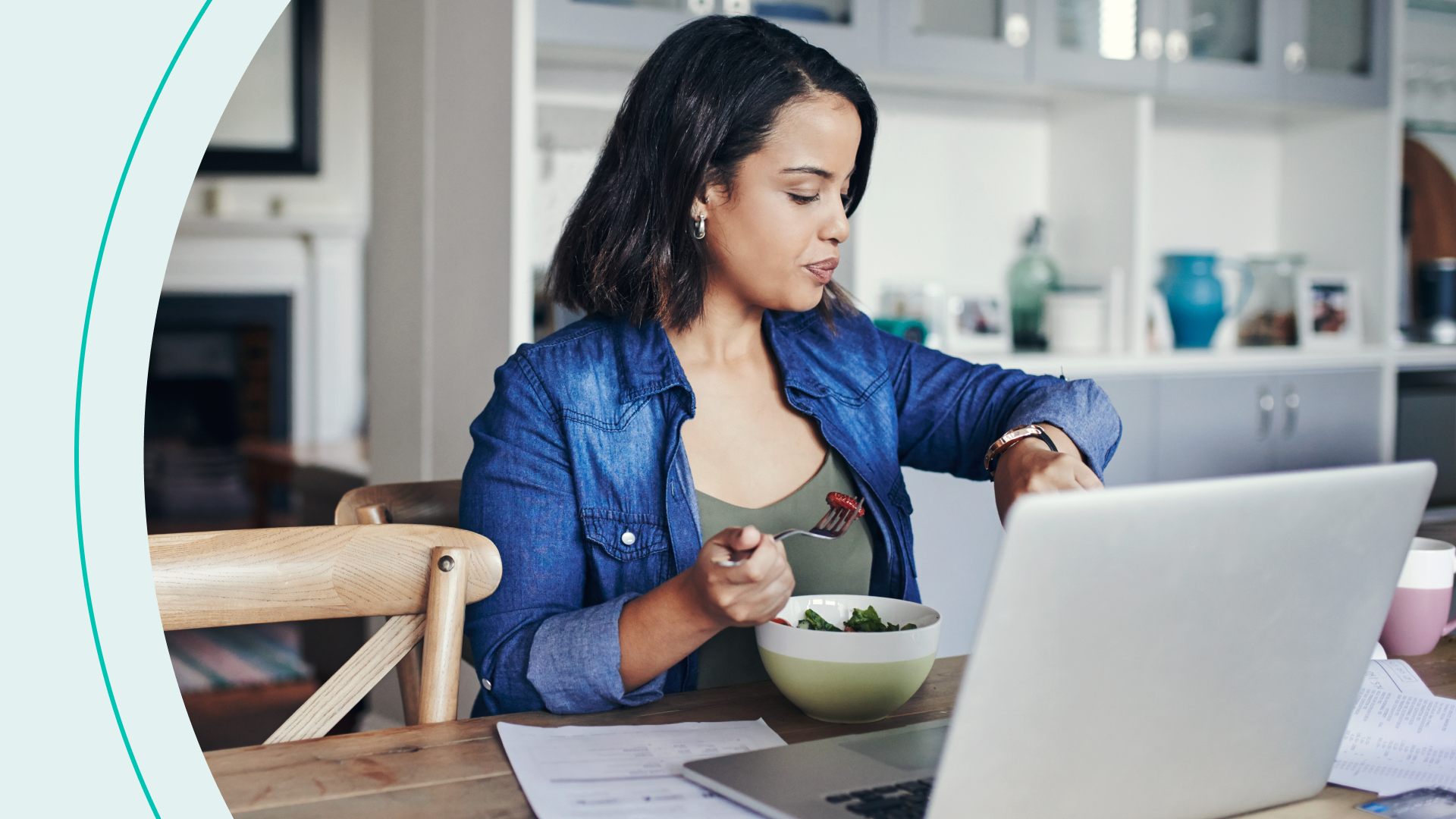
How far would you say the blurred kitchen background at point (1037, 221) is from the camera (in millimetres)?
2398

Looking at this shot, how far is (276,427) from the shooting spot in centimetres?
587

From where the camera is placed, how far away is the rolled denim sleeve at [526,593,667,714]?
0.94m

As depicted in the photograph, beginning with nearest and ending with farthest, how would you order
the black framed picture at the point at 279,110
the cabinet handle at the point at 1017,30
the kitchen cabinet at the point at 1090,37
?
the kitchen cabinet at the point at 1090,37
the cabinet handle at the point at 1017,30
the black framed picture at the point at 279,110

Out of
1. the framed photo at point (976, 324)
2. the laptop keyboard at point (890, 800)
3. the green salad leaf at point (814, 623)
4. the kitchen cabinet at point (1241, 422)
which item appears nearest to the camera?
the laptop keyboard at point (890, 800)

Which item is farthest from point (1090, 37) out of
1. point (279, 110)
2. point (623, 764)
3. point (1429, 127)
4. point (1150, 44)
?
point (279, 110)

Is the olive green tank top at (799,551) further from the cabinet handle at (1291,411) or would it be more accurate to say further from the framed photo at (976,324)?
the cabinet handle at (1291,411)

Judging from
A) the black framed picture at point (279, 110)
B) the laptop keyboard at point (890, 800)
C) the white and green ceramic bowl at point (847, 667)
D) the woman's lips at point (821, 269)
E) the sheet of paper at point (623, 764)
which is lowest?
the sheet of paper at point (623, 764)

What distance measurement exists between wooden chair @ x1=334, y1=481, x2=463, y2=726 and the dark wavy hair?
0.27 m

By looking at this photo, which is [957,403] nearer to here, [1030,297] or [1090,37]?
[1030,297]

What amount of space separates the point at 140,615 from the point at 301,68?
207 inches

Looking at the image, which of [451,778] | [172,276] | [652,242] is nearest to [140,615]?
[451,778]

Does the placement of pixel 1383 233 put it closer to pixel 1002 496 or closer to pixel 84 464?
pixel 1002 496

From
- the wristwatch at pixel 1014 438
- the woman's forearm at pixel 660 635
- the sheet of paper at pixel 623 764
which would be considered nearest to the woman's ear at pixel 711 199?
the wristwatch at pixel 1014 438

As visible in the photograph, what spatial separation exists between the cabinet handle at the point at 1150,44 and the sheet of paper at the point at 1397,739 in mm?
2182
